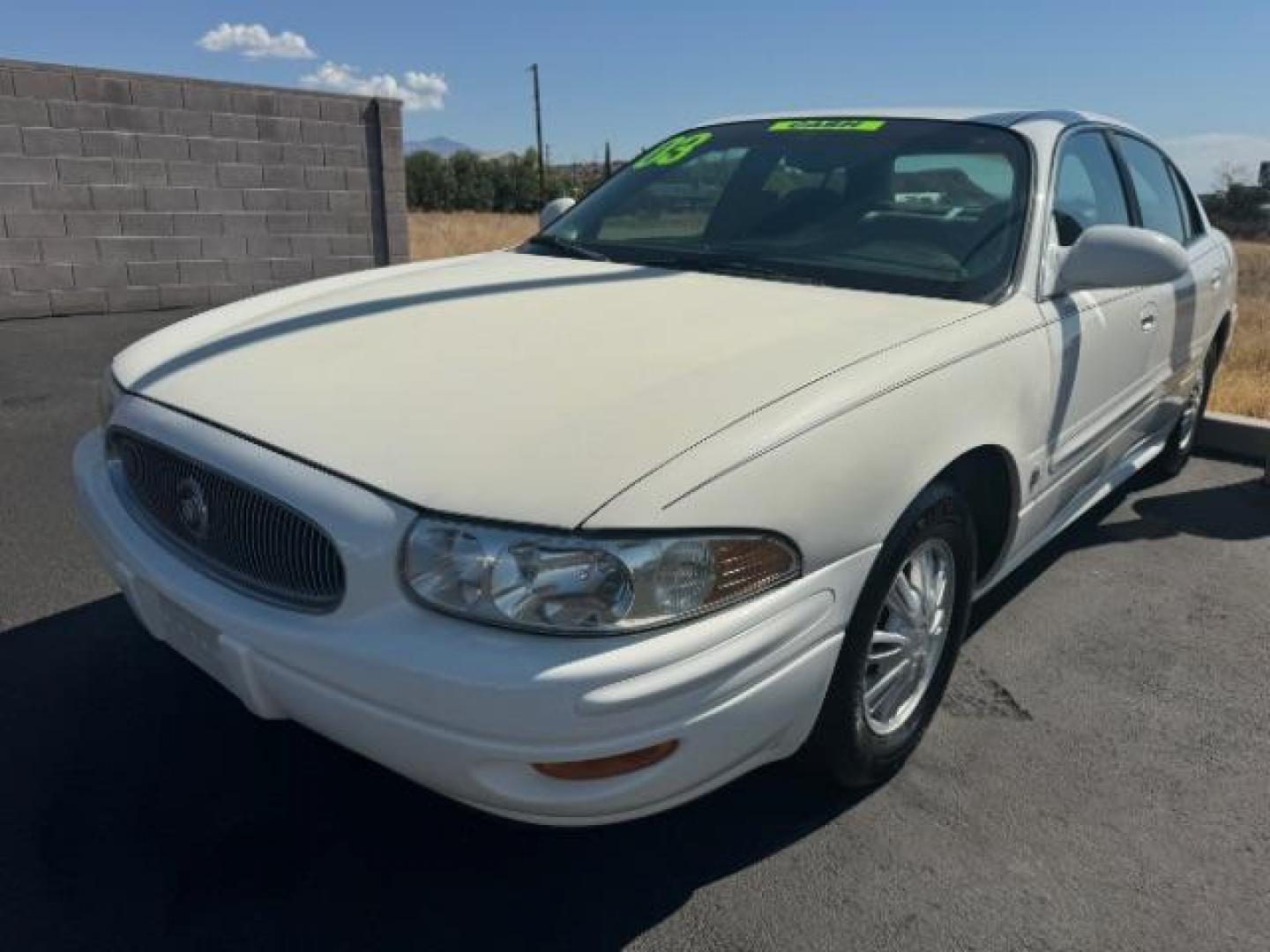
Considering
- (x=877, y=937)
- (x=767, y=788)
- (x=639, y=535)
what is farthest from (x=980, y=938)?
(x=639, y=535)

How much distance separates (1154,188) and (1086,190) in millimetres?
1045

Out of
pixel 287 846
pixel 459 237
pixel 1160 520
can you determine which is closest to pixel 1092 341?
pixel 1160 520

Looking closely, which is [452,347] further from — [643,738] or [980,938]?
[980,938]

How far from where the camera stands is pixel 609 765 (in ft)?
5.73

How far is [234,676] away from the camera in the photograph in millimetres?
1971

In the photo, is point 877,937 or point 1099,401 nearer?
point 877,937

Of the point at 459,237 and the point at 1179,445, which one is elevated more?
the point at 459,237

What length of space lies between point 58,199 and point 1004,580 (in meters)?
8.25

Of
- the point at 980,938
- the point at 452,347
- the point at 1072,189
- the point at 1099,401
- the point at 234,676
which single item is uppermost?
the point at 1072,189

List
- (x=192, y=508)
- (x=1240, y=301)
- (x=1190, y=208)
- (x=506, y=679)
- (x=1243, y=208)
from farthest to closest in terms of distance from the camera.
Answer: (x=1243, y=208) < (x=1240, y=301) < (x=1190, y=208) < (x=192, y=508) < (x=506, y=679)

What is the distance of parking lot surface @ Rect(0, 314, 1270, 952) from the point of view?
81.4 inches

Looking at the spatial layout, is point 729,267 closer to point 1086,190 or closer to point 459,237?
point 1086,190

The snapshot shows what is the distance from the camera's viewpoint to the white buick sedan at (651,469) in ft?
5.63

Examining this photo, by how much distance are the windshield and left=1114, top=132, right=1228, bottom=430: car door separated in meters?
0.90
